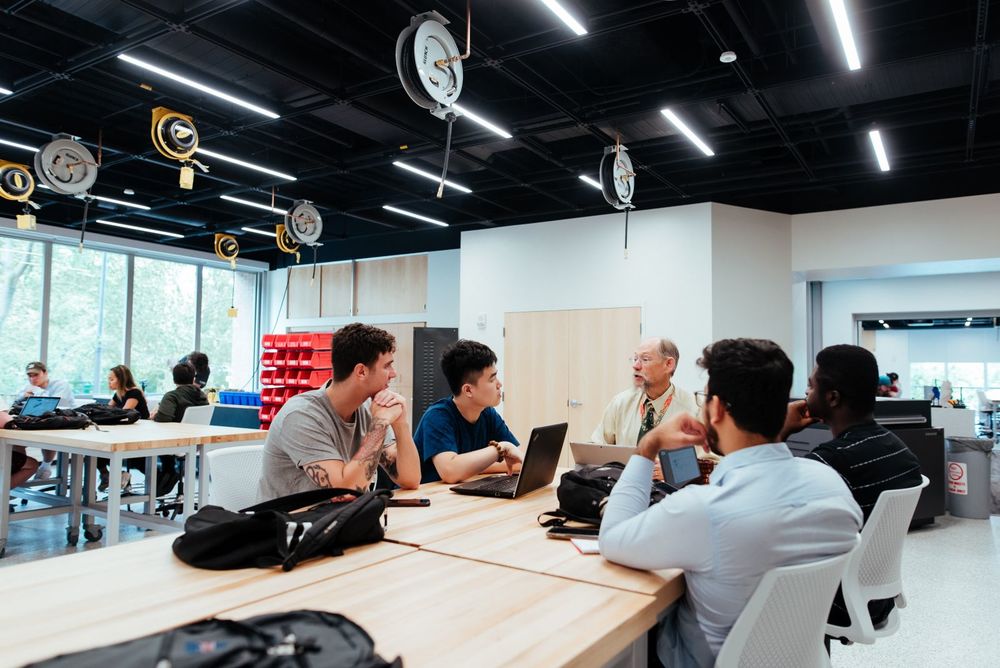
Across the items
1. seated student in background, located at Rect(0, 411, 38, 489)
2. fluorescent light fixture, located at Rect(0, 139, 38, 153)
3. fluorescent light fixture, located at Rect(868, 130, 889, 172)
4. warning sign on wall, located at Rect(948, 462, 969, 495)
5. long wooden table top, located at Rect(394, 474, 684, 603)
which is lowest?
warning sign on wall, located at Rect(948, 462, 969, 495)

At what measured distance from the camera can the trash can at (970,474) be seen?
6.27 m

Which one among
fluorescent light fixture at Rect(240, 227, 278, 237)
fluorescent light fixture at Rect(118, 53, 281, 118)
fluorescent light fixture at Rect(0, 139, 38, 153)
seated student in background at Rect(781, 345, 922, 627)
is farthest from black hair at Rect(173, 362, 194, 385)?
seated student in background at Rect(781, 345, 922, 627)

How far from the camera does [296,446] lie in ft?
7.63

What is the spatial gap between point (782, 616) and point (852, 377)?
4.20ft

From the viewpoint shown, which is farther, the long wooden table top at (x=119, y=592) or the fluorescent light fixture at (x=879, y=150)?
the fluorescent light fixture at (x=879, y=150)

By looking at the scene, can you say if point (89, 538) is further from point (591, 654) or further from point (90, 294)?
point (90, 294)

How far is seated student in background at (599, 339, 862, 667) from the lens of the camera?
Answer: 4.47ft

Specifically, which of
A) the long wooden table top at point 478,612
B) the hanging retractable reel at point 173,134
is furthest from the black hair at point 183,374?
the long wooden table top at point 478,612

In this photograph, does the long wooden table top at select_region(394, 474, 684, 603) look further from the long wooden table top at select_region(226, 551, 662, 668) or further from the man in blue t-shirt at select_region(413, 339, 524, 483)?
the man in blue t-shirt at select_region(413, 339, 524, 483)

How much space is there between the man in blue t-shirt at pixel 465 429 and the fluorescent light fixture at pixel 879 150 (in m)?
5.27

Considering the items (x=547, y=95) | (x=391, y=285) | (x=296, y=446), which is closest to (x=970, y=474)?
(x=547, y=95)

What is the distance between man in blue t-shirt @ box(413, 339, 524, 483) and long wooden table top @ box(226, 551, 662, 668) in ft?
4.05

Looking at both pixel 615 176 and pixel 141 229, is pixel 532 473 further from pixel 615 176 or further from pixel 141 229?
pixel 141 229

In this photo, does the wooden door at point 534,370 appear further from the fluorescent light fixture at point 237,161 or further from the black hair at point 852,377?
the black hair at point 852,377
